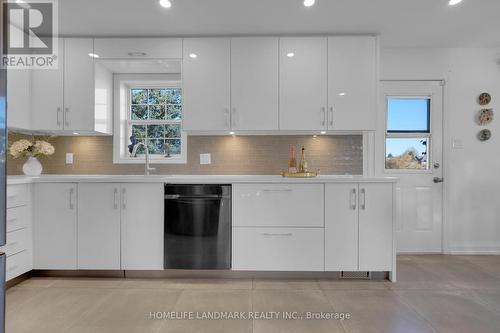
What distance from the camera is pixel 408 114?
373 centimetres

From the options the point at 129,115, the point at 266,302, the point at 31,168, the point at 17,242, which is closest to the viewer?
the point at 266,302

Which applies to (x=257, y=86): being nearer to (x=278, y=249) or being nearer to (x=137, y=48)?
(x=137, y=48)

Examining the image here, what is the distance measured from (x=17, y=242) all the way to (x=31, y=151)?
906 millimetres

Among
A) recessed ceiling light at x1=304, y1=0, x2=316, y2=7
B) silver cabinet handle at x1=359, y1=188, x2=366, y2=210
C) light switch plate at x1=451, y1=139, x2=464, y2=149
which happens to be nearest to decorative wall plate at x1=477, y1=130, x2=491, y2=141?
light switch plate at x1=451, y1=139, x2=464, y2=149

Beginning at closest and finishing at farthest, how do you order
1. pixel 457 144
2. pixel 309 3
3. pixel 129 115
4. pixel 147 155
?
pixel 309 3 → pixel 147 155 → pixel 129 115 → pixel 457 144

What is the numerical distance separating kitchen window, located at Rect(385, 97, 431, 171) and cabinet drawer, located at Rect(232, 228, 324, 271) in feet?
5.41

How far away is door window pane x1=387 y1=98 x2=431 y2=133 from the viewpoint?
12.2 feet

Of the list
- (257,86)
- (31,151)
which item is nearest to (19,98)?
(31,151)

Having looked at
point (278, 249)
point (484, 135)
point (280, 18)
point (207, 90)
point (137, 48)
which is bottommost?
point (278, 249)

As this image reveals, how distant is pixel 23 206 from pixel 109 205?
0.75 metres

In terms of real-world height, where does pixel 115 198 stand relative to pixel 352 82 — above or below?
below

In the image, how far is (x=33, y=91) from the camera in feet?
10.2

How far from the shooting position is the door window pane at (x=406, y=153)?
3.73 m

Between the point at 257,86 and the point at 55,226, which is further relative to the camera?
the point at 257,86
